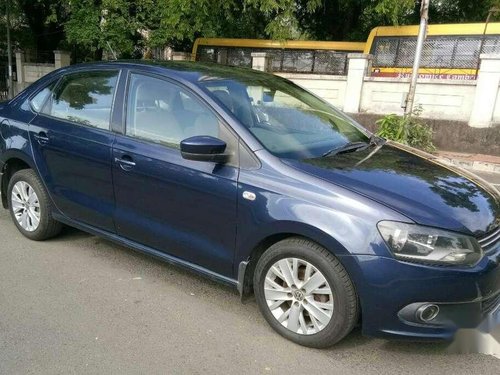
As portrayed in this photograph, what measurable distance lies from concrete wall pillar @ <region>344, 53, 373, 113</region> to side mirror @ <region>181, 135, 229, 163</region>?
11463mm

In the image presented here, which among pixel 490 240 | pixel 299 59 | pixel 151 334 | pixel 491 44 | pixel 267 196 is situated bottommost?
pixel 151 334

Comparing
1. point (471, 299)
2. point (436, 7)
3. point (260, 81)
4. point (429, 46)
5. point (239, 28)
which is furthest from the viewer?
point (436, 7)

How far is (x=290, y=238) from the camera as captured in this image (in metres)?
2.78

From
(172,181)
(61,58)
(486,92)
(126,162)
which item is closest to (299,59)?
(486,92)

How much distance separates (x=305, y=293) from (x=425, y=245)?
73 cm

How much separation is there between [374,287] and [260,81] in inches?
76.2

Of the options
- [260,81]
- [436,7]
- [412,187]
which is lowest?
[412,187]

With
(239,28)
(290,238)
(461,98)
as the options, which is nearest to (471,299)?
(290,238)

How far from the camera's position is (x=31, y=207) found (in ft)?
14.0

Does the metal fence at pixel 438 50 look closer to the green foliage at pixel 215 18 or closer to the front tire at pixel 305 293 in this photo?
the green foliage at pixel 215 18

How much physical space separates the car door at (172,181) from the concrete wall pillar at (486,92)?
408 inches

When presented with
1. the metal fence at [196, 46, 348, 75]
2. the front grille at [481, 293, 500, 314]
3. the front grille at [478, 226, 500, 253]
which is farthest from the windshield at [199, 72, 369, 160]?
the metal fence at [196, 46, 348, 75]

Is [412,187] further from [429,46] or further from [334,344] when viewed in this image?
[429,46]

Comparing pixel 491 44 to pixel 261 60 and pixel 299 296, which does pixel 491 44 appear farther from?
pixel 299 296
